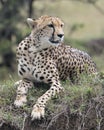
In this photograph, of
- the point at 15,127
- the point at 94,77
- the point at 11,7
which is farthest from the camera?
the point at 11,7

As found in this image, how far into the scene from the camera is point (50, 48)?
7727 mm

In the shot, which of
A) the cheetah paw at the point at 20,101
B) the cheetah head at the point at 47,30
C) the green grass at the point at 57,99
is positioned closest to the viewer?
the green grass at the point at 57,99

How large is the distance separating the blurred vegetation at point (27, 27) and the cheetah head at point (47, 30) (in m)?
9.49

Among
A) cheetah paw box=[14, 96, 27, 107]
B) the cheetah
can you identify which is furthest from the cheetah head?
cheetah paw box=[14, 96, 27, 107]

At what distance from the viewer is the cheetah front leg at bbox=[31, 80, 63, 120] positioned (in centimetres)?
685

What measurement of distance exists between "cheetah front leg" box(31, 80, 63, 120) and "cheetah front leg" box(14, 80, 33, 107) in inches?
9.5

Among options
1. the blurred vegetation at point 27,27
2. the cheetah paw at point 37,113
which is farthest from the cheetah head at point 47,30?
the blurred vegetation at point 27,27

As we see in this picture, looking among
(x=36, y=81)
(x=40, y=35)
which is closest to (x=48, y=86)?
(x=36, y=81)

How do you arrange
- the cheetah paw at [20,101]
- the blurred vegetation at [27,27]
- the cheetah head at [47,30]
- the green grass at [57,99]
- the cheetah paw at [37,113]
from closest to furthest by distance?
the cheetah paw at [37,113] < the green grass at [57,99] < the cheetah paw at [20,101] < the cheetah head at [47,30] < the blurred vegetation at [27,27]

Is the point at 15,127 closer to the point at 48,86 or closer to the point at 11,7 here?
the point at 48,86

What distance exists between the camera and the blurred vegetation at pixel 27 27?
62.1 feet

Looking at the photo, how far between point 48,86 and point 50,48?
481mm

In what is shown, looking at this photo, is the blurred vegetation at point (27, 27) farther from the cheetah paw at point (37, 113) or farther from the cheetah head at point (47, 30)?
the cheetah paw at point (37, 113)

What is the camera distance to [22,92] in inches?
292
